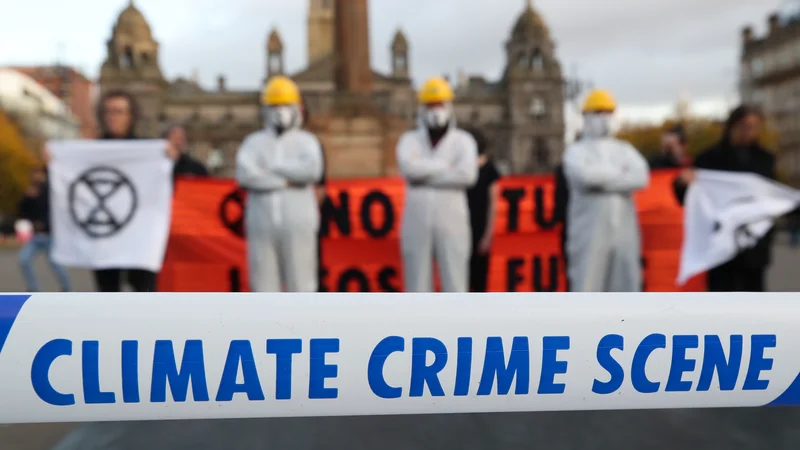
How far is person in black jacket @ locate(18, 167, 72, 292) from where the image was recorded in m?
6.57

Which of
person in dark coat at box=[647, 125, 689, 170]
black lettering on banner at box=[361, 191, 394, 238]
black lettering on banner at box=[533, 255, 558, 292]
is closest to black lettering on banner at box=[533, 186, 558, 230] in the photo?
black lettering on banner at box=[533, 255, 558, 292]

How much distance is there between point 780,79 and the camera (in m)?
61.4

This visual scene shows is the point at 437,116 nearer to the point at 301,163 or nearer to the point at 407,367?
the point at 301,163

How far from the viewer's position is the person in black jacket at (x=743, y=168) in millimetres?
5168

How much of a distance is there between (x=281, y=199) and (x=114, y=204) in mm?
1903

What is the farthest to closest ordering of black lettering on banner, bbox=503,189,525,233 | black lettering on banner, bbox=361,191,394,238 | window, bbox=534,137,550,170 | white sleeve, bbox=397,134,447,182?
window, bbox=534,137,550,170 → black lettering on banner, bbox=503,189,525,233 → black lettering on banner, bbox=361,191,394,238 → white sleeve, bbox=397,134,447,182

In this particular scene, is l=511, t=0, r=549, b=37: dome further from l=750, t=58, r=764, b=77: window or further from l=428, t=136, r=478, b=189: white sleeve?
l=428, t=136, r=478, b=189: white sleeve

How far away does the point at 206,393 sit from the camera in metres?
2.08

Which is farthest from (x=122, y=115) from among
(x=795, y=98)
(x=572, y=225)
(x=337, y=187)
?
(x=795, y=98)

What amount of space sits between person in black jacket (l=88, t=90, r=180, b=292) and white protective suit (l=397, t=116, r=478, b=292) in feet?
6.93

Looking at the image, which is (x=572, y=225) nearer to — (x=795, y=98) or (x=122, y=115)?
(x=122, y=115)

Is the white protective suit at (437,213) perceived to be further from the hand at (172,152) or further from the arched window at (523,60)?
the arched window at (523,60)

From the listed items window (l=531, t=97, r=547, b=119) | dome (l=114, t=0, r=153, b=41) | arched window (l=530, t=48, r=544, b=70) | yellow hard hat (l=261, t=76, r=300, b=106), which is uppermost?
dome (l=114, t=0, r=153, b=41)

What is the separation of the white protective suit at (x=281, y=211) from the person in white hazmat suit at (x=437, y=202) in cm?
61
